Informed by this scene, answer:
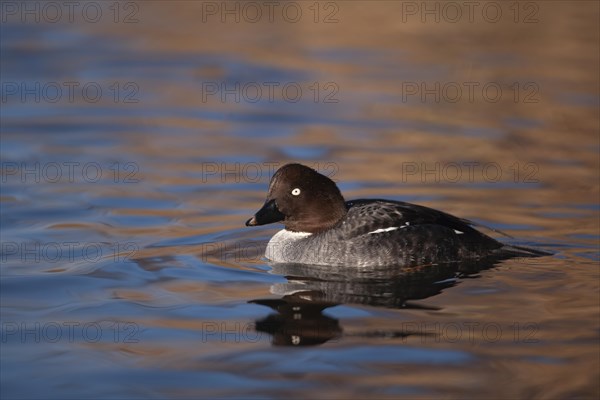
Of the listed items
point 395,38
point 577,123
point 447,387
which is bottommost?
point 447,387

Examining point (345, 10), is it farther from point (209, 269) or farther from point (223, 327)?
point (223, 327)

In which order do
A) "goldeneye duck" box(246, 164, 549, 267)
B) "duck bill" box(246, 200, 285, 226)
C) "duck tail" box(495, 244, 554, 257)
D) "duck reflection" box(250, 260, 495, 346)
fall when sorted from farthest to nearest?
"duck bill" box(246, 200, 285, 226), "duck tail" box(495, 244, 554, 257), "goldeneye duck" box(246, 164, 549, 267), "duck reflection" box(250, 260, 495, 346)

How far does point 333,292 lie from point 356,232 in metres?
1.00

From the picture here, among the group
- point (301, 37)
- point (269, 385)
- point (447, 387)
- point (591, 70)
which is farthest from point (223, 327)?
point (301, 37)

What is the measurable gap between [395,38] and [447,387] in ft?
46.5

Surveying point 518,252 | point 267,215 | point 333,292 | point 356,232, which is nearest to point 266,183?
point 267,215

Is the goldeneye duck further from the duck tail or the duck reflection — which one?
the duck reflection

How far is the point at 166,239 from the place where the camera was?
1146cm

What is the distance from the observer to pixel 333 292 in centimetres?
977

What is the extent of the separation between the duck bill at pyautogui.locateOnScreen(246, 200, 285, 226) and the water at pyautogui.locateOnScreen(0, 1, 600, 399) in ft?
1.34

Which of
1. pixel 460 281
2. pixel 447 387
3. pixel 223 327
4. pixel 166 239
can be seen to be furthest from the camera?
pixel 166 239

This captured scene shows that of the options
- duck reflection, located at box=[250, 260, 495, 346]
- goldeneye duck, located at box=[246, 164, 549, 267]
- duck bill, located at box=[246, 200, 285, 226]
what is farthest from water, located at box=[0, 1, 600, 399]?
duck bill, located at box=[246, 200, 285, 226]

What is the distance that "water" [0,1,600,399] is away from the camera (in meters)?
8.20

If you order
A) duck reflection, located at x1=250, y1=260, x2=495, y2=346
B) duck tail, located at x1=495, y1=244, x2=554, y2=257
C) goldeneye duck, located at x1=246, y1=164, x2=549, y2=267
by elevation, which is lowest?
duck reflection, located at x1=250, y1=260, x2=495, y2=346
